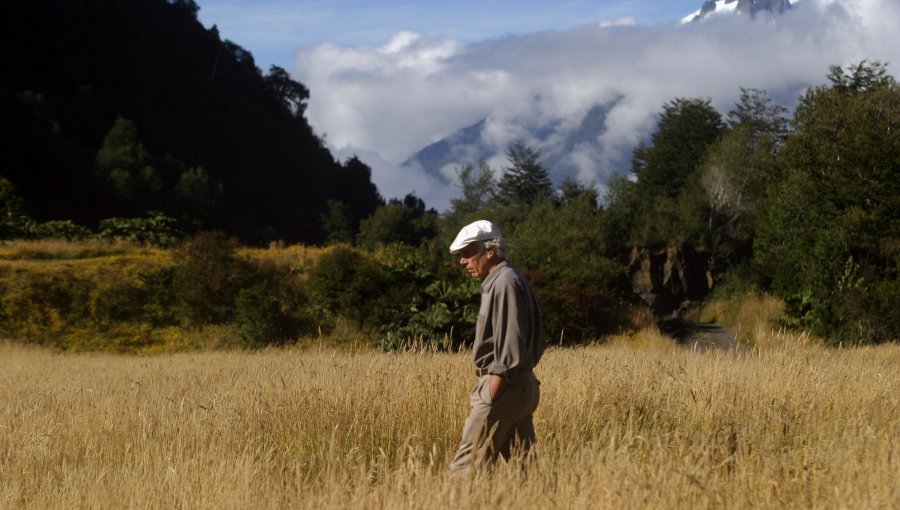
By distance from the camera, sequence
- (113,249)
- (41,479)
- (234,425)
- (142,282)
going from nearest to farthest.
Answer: (41,479) → (234,425) → (142,282) → (113,249)

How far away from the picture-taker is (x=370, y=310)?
75.1 feet

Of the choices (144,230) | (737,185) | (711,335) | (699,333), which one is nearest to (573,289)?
(699,333)

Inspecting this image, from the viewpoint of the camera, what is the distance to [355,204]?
3627 inches

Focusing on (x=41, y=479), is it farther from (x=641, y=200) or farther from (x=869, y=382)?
(x=641, y=200)

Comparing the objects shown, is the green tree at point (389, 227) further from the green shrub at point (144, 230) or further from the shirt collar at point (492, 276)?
the shirt collar at point (492, 276)

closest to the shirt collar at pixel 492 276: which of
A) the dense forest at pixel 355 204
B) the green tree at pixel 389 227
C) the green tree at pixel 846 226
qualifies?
the dense forest at pixel 355 204

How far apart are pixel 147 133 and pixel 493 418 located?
2890 inches

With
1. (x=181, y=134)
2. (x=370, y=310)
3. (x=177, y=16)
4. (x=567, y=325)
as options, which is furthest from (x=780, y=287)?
(x=177, y=16)

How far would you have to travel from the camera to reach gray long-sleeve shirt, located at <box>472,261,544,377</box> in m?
5.42

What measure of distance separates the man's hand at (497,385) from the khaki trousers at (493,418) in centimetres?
4

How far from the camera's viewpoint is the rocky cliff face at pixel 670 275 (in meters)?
37.9

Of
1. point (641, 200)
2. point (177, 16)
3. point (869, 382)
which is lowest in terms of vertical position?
point (869, 382)

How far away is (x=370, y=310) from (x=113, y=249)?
31.3ft

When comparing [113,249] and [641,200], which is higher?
[641,200]
